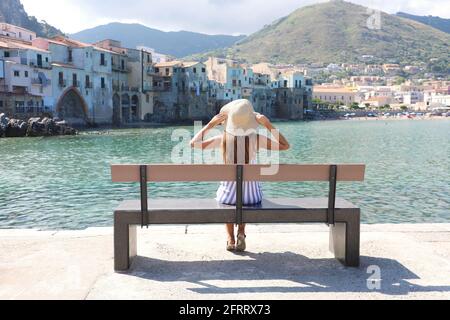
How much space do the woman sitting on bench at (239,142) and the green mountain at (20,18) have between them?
119042 mm

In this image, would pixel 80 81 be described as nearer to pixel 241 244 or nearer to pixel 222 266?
pixel 241 244

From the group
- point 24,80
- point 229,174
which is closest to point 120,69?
point 24,80

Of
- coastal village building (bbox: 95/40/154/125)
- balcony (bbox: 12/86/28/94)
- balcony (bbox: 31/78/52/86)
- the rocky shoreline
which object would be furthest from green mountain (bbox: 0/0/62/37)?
the rocky shoreline

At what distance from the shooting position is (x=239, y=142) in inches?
195

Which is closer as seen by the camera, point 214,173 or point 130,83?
point 214,173

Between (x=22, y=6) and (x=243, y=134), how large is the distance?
135932mm

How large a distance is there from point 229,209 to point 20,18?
130m

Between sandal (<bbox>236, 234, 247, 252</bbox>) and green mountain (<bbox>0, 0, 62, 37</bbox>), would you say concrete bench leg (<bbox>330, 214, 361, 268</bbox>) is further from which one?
green mountain (<bbox>0, 0, 62, 37</bbox>)

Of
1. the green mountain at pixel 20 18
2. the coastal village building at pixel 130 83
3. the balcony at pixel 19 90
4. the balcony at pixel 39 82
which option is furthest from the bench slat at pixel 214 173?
the green mountain at pixel 20 18

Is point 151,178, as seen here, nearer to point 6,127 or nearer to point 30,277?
point 30,277

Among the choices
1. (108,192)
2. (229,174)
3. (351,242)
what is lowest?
(108,192)

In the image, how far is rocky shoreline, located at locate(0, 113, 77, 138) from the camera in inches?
1731
